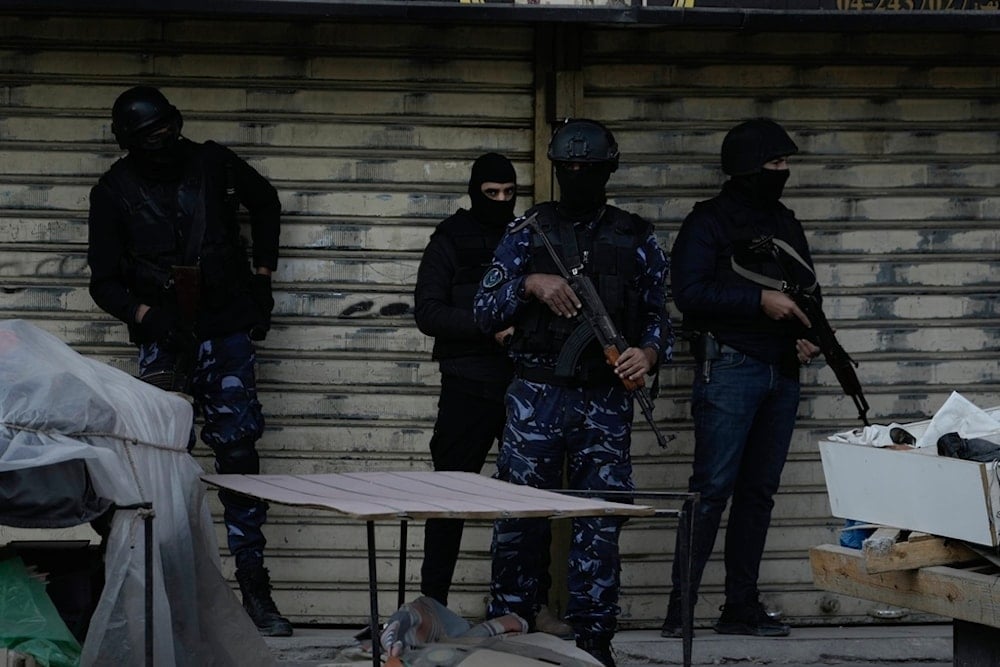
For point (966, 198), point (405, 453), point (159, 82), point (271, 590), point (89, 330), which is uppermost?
point (159, 82)

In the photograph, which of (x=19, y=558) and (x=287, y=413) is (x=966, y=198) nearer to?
(x=287, y=413)

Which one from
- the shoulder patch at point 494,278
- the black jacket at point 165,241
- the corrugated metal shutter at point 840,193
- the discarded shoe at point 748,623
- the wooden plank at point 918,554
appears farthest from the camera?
the corrugated metal shutter at point 840,193

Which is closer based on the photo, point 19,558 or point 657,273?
point 19,558

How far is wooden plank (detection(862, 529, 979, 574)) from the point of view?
3.97 metres

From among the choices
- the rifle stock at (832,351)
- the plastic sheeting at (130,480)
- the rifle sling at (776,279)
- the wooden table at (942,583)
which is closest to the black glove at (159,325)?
the plastic sheeting at (130,480)

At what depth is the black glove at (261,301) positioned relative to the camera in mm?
6836

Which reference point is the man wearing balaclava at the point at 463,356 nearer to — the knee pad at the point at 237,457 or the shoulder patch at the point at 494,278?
the shoulder patch at the point at 494,278

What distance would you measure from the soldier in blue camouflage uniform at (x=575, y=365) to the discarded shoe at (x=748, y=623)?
1098 millimetres

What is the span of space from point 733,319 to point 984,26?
5.57 feet

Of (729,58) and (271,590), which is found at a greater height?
(729,58)

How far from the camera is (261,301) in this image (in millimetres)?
6836

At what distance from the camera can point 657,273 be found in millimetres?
6332

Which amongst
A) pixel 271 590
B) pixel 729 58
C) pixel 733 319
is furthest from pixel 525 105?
pixel 271 590

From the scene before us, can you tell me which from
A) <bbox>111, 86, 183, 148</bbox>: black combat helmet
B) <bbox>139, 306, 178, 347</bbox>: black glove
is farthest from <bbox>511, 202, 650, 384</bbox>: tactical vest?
Answer: <bbox>111, 86, 183, 148</bbox>: black combat helmet
